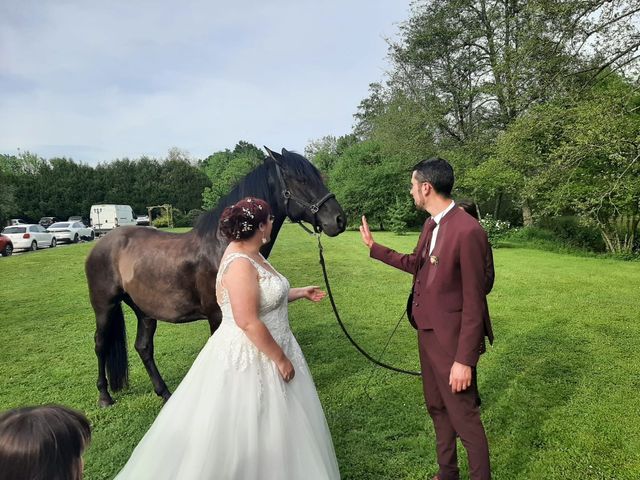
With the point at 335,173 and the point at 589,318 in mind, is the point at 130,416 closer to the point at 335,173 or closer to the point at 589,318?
the point at 589,318

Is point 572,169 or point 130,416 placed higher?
point 572,169

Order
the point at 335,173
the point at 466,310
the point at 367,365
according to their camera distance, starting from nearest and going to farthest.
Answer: the point at 466,310 → the point at 367,365 → the point at 335,173

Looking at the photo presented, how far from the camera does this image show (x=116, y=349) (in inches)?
186

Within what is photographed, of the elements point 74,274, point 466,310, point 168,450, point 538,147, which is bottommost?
point 74,274

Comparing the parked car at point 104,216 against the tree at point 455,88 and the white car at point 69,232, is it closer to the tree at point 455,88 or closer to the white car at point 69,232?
the white car at point 69,232

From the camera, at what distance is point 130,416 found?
4.30 meters

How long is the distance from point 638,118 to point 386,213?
1949 centimetres

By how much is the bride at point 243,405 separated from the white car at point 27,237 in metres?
25.8

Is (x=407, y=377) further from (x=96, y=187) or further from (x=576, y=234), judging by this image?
(x=96, y=187)

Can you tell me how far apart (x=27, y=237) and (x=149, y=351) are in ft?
76.8

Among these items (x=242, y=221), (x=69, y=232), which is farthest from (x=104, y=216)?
(x=242, y=221)

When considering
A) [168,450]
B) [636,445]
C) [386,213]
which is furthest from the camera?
[386,213]

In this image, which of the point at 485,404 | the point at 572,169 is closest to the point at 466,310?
the point at 485,404

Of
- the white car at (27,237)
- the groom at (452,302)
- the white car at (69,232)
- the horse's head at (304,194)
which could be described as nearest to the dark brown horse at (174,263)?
the horse's head at (304,194)
